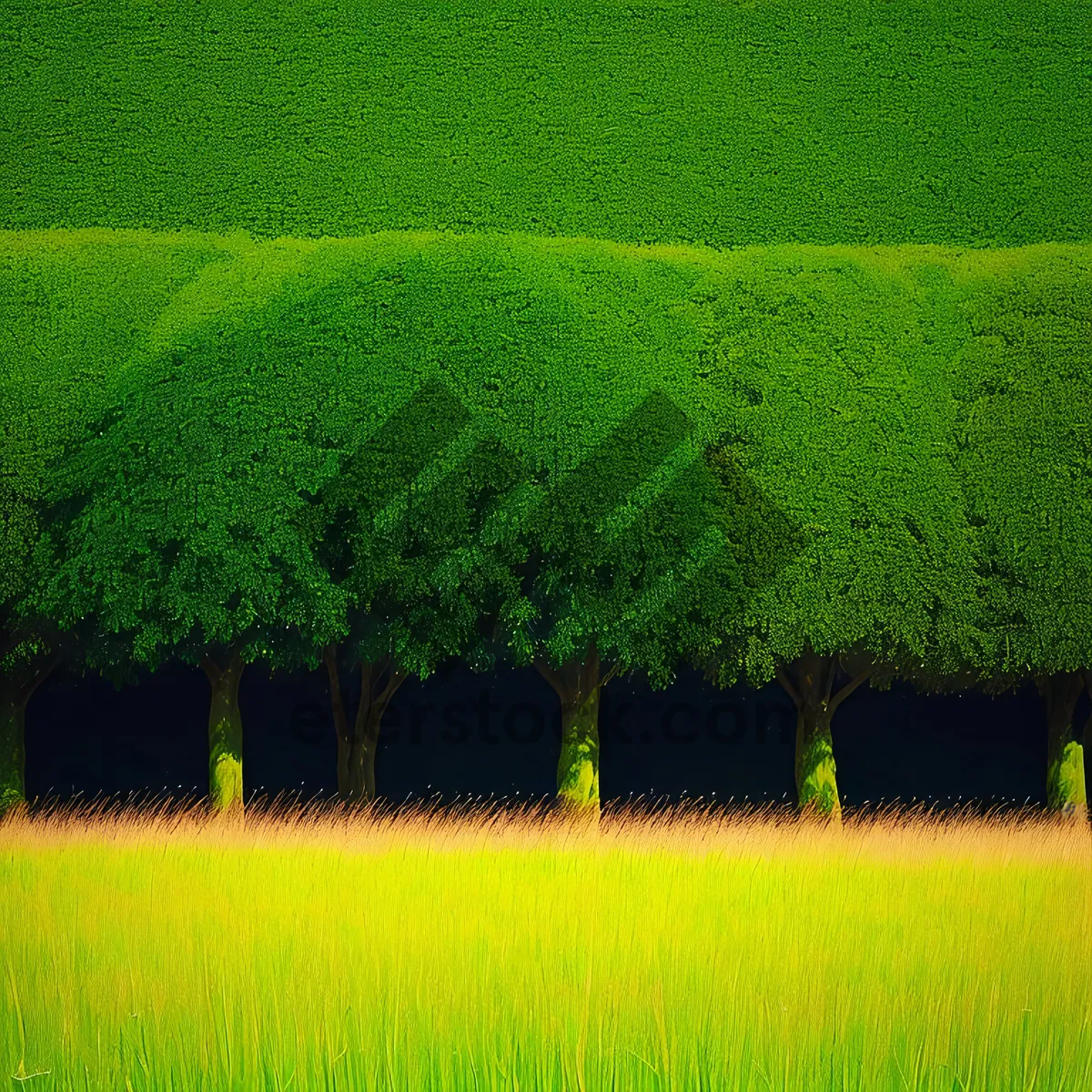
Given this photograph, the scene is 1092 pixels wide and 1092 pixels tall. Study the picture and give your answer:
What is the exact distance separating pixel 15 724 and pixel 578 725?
7.76 m

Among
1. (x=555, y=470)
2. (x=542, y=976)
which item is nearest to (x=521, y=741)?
(x=555, y=470)

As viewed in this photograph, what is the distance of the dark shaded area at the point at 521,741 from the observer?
20609 mm

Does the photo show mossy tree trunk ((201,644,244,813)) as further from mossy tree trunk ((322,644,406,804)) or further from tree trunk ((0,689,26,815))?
tree trunk ((0,689,26,815))

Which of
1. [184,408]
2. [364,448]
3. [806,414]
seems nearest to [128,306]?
[184,408]

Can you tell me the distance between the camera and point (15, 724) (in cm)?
1712

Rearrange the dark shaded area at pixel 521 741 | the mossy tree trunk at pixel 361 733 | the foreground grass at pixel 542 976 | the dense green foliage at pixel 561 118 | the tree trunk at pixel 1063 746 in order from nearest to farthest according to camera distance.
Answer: the foreground grass at pixel 542 976, the tree trunk at pixel 1063 746, the mossy tree trunk at pixel 361 733, the dark shaded area at pixel 521 741, the dense green foliage at pixel 561 118

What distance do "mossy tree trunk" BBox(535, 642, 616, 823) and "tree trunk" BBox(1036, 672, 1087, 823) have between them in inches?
243

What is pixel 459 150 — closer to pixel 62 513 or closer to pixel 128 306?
pixel 128 306

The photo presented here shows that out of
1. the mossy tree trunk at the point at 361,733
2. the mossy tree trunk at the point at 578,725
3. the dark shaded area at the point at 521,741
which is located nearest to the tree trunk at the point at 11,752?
the dark shaded area at the point at 521,741

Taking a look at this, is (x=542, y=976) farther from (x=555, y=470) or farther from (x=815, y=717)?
(x=815, y=717)

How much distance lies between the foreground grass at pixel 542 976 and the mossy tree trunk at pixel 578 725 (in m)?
6.79

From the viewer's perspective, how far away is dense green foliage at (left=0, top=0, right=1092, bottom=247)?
23.0 m

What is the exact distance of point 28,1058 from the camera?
556cm

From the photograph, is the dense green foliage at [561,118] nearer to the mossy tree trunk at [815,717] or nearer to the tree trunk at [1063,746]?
the tree trunk at [1063,746]
